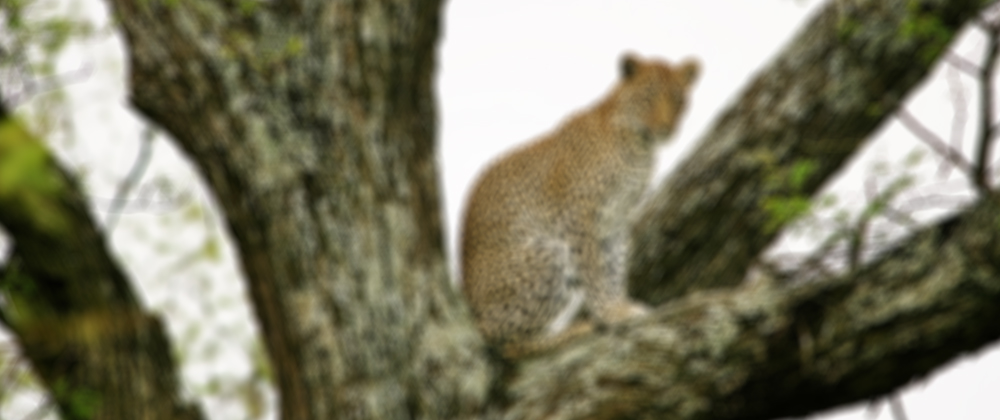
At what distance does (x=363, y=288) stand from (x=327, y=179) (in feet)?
1.79

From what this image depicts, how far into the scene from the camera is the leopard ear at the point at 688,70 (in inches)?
361

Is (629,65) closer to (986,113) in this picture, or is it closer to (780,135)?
(780,135)

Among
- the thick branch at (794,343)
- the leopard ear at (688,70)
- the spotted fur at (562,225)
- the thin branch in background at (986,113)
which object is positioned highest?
the leopard ear at (688,70)

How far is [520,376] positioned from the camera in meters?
6.01

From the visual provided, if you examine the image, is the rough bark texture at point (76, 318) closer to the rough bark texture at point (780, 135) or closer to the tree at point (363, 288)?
the tree at point (363, 288)

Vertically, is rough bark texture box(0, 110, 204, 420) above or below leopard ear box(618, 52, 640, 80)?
below

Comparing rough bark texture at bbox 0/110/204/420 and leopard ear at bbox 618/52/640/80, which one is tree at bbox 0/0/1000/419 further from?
leopard ear at bbox 618/52/640/80

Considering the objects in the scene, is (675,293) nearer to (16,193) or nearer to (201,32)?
(201,32)

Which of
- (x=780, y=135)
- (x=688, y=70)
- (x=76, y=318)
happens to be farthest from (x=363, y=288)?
(x=688, y=70)

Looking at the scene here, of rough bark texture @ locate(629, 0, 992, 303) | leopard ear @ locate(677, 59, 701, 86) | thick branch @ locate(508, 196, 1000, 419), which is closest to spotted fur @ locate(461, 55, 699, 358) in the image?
leopard ear @ locate(677, 59, 701, 86)

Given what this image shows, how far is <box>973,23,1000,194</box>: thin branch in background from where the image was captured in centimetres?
523

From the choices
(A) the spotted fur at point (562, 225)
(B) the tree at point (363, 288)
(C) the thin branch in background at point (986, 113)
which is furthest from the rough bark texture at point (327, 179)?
(C) the thin branch in background at point (986, 113)

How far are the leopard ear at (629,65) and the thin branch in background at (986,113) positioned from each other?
→ 12.1ft

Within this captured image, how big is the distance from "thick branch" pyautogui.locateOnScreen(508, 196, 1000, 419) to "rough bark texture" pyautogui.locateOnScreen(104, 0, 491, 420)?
0.54 meters
